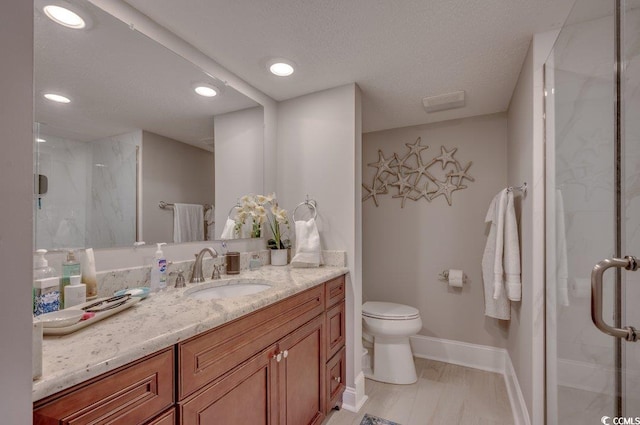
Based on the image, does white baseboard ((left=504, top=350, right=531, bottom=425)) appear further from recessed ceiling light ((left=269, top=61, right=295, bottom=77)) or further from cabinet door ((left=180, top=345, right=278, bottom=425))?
recessed ceiling light ((left=269, top=61, right=295, bottom=77))

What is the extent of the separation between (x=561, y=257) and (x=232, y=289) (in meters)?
1.60

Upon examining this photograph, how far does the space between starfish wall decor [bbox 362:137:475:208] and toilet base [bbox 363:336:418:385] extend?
49.8 inches

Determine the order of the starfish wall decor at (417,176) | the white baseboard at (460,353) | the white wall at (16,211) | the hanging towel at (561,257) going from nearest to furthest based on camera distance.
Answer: the white wall at (16,211) → the hanging towel at (561,257) → the white baseboard at (460,353) → the starfish wall decor at (417,176)

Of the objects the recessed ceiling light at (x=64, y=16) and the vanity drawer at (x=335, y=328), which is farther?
the vanity drawer at (x=335, y=328)

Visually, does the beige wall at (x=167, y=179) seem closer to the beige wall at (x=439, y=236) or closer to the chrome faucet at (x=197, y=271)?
the chrome faucet at (x=197, y=271)

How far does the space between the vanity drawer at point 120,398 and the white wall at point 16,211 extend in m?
0.13

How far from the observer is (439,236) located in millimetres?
2711

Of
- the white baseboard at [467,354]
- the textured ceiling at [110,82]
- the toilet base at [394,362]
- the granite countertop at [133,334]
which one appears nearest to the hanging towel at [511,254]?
the white baseboard at [467,354]

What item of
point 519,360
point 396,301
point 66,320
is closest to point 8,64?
point 66,320

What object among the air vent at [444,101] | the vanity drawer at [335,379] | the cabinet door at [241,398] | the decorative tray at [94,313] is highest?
the air vent at [444,101]

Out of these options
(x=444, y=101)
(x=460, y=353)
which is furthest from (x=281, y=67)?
(x=460, y=353)

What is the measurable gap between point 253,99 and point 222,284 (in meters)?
1.29

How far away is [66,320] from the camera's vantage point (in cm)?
81

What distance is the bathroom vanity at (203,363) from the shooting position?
644 millimetres
